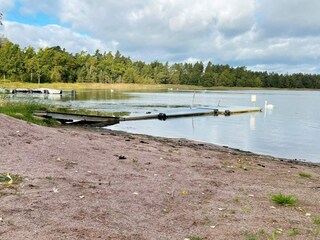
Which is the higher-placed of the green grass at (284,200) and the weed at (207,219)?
the weed at (207,219)

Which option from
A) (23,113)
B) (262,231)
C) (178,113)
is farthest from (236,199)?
(178,113)

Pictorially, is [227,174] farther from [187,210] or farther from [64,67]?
[64,67]

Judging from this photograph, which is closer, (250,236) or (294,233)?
(250,236)

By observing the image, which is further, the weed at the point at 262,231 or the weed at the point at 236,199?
the weed at the point at 236,199

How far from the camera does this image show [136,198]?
681cm

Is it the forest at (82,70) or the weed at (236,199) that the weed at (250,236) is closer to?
the weed at (236,199)

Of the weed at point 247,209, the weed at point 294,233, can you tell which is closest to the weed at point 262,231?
the weed at point 294,233

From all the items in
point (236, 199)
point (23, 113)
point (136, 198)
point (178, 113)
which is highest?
point (23, 113)

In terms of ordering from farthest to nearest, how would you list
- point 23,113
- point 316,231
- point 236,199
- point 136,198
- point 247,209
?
point 23,113 → point 236,199 → point 136,198 → point 247,209 → point 316,231

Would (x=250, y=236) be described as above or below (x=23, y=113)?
below

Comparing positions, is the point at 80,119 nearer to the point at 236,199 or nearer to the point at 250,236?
the point at 236,199

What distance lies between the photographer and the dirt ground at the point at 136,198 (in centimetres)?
526

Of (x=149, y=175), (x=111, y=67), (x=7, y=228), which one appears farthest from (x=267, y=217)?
(x=111, y=67)

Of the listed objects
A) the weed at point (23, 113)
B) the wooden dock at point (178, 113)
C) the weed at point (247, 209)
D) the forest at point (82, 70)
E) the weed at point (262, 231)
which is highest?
the forest at point (82, 70)
